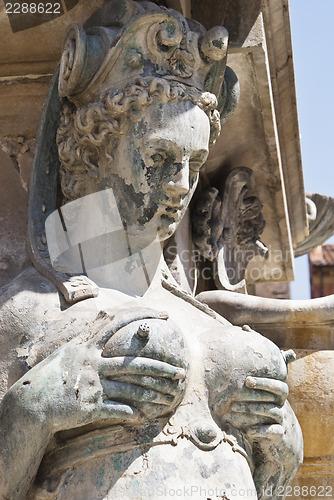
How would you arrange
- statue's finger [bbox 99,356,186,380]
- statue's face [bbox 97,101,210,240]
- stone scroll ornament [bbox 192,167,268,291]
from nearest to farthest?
statue's finger [bbox 99,356,186,380], statue's face [bbox 97,101,210,240], stone scroll ornament [bbox 192,167,268,291]

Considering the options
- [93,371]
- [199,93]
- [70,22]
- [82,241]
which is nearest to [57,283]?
[82,241]

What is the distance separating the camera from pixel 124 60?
185 inches

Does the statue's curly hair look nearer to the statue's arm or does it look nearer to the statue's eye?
the statue's eye

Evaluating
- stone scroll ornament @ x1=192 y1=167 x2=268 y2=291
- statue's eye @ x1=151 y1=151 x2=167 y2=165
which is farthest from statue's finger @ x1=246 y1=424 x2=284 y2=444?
stone scroll ornament @ x1=192 y1=167 x2=268 y2=291

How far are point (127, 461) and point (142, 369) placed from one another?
36 cm

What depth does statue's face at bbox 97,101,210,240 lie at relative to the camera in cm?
459

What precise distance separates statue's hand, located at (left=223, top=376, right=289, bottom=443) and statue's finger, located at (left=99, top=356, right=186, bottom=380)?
14.7 inches

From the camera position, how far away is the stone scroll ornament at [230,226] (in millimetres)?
6168

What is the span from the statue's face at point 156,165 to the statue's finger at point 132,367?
88cm

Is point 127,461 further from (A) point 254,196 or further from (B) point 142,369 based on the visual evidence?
(A) point 254,196

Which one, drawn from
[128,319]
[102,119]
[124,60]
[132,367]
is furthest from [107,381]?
[124,60]

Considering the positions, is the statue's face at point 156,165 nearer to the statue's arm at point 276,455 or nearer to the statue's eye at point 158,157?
the statue's eye at point 158,157

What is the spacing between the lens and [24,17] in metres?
5.14

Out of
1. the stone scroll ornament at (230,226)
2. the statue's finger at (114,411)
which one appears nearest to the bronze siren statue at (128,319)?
the statue's finger at (114,411)
